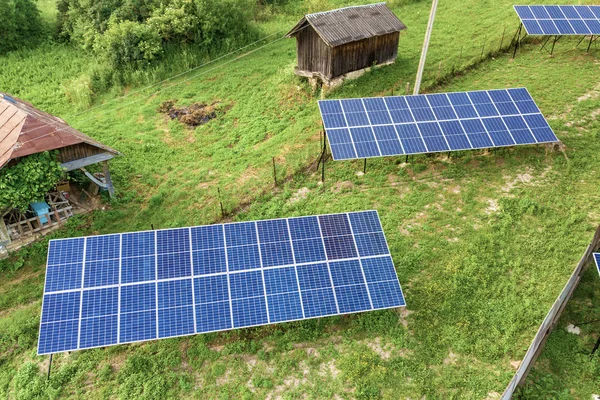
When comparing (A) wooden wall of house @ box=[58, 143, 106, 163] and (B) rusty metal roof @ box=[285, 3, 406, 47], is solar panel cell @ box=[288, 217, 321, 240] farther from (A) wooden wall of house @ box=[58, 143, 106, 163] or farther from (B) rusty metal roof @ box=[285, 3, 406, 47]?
(B) rusty metal roof @ box=[285, 3, 406, 47]

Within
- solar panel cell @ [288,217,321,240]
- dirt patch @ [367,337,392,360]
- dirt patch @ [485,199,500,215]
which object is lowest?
dirt patch @ [367,337,392,360]

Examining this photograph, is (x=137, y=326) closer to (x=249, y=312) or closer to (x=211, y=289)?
(x=211, y=289)

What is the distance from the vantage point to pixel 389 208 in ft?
67.2

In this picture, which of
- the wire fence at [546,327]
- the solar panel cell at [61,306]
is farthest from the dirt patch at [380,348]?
the solar panel cell at [61,306]

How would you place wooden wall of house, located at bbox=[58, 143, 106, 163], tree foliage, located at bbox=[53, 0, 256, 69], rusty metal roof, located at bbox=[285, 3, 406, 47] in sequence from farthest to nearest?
tree foliage, located at bbox=[53, 0, 256, 69]
rusty metal roof, located at bbox=[285, 3, 406, 47]
wooden wall of house, located at bbox=[58, 143, 106, 163]

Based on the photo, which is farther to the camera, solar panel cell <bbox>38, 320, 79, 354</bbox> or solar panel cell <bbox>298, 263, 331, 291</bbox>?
solar panel cell <bbox>298, 263, 331, 291</bbox>

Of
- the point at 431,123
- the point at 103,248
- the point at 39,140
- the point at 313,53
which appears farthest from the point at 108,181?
the point at 431,123

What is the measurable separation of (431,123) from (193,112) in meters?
15.6

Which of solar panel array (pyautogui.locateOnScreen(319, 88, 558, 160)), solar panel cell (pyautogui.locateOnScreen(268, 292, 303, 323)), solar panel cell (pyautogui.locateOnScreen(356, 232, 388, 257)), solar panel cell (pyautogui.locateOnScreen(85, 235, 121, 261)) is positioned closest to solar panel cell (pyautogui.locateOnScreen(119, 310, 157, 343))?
solar panel cell (pyautogui.locateOnScreen(85, 235, 121, 261))

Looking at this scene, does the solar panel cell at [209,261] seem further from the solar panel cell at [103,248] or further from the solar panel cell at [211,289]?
the solar panel cell at [103,248]

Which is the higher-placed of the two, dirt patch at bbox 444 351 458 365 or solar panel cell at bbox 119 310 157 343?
solar panel cell at bbox 119 310 157 343

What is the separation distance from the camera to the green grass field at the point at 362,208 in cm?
1476

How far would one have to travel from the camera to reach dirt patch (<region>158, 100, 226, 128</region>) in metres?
29.5

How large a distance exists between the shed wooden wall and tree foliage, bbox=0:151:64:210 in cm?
1634
